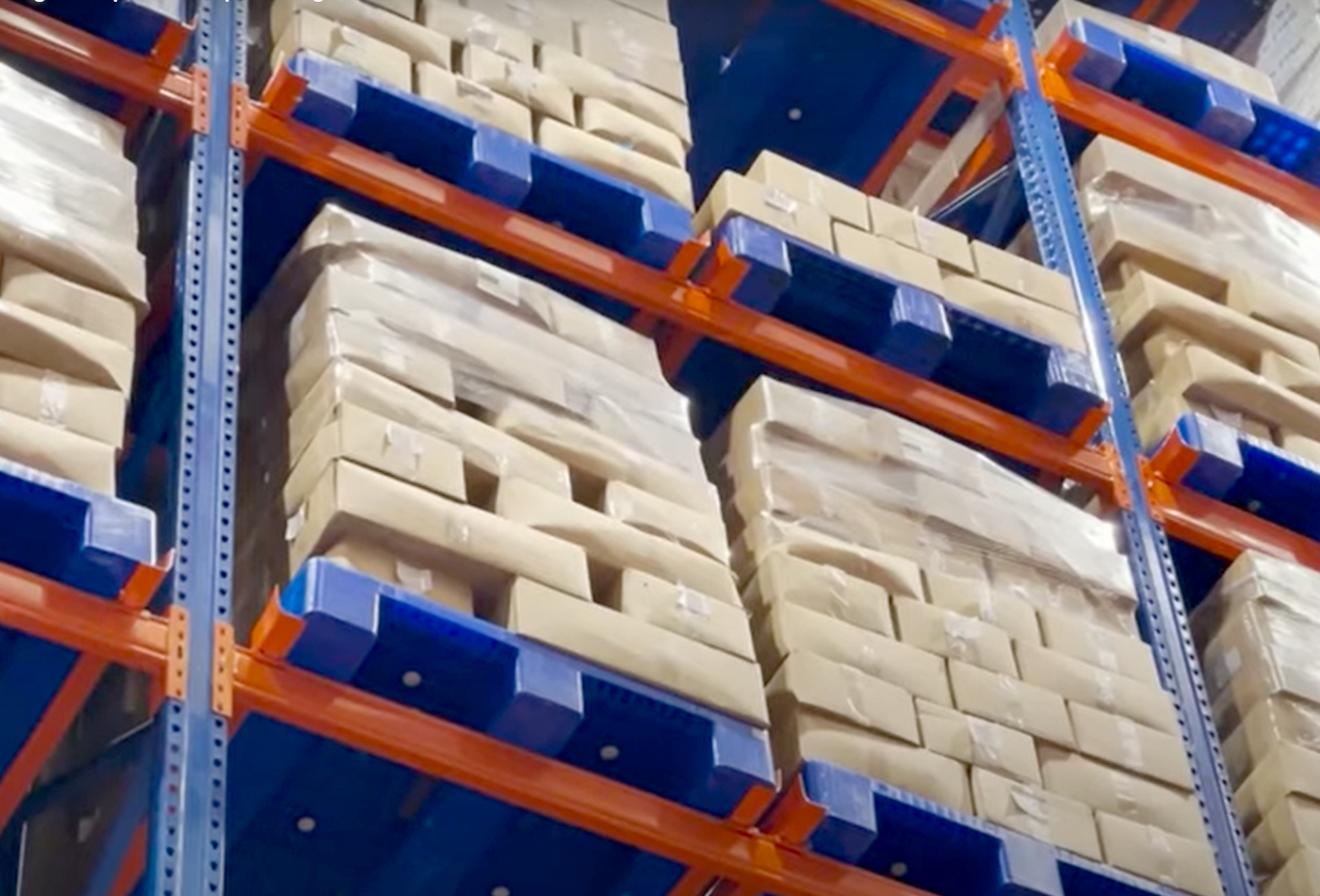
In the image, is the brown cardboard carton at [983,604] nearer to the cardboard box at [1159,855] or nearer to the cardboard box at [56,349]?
the cardboard box at [1159,855]

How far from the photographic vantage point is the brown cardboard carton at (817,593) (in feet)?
17.2

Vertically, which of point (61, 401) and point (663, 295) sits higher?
point (663, 295)

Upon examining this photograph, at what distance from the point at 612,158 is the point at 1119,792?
2.00 m

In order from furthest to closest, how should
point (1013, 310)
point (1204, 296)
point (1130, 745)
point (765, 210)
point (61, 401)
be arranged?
point (1204, 296)
point (1013, 310)
point (765, 210)
point (1130, 745)
point (61, 401)

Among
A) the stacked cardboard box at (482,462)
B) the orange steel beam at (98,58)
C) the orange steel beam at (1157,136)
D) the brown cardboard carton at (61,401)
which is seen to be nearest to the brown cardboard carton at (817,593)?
the stacked cardboard box at (482,462)

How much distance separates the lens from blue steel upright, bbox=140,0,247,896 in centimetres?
421

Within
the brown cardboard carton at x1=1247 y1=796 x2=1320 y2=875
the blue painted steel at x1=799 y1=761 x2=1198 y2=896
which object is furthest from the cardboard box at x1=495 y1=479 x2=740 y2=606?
the brown cardboard carton at x1=1247 y1=796 x2=1320 y2=875

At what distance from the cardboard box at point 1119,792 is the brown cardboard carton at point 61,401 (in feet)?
7.29

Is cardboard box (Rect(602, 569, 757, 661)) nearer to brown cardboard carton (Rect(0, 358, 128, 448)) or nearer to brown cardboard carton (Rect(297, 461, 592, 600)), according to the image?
brown cardboard carton (Rect(297, 461, 592, 600))

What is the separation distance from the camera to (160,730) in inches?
171

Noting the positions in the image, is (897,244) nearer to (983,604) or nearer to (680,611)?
(983,604)

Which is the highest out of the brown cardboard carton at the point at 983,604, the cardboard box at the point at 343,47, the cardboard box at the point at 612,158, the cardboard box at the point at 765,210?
the cardboard box at the point at 765,210

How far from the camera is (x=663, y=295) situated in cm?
596

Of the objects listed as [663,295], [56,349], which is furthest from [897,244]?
[56,349]
